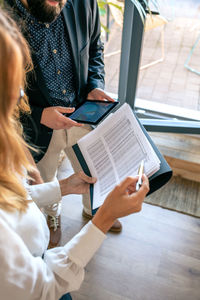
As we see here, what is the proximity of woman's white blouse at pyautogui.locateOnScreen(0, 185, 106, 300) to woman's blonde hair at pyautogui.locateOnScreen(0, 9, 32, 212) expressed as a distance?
46 millimetres

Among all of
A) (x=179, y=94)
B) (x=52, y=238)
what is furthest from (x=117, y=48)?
(x=52, y=238)

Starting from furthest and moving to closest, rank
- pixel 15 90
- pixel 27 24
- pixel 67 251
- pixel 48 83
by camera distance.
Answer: pixel 48 83 → pixel 27 24 → pixel 67 251 → pixel 15 90

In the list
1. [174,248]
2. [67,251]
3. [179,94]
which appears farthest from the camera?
[179,94]

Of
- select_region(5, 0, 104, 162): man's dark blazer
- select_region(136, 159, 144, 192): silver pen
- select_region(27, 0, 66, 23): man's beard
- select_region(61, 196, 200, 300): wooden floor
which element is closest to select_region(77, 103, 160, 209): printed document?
select_region(136, 159, 144, 192): silver pen

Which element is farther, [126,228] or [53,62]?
[126,228]

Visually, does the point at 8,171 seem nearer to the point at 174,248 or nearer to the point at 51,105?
the point at 51,105

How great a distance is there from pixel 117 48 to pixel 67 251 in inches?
85.3

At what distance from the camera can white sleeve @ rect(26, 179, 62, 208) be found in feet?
3.52

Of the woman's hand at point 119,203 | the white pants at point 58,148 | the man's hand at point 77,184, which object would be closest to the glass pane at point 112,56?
the white pants at point 58,148

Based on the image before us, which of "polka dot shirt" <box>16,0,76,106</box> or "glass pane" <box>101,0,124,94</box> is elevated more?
"polka dot shirt" <box>16,0,76,106</box>

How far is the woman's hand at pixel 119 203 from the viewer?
32.4 inches

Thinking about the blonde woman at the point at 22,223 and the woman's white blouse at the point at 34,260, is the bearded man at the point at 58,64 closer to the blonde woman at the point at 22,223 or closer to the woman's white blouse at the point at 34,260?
the blonde woman at the point at 22,223

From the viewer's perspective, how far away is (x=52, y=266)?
2.60ft

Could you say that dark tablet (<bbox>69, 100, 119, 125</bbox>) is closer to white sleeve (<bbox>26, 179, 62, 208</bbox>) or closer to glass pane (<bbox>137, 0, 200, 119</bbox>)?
white sleeve (<bbox>26, 179, 62, 208</bbox>)
